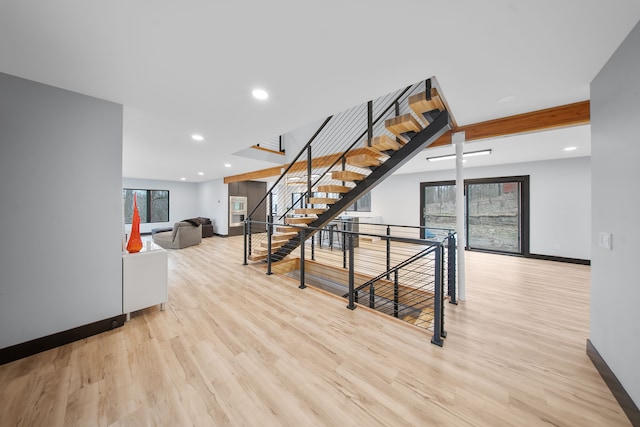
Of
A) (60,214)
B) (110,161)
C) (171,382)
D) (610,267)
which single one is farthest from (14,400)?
(610,267)

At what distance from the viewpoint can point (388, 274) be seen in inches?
132

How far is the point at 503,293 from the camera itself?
3199mm

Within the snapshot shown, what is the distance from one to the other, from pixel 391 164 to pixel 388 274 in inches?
64.1

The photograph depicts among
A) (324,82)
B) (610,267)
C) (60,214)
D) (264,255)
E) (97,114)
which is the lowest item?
(264,255)

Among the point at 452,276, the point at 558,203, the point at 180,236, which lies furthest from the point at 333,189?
the point at 558,203

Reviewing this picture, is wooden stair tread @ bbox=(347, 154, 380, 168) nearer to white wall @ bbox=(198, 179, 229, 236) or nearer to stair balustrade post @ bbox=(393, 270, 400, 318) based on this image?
stair balustrade post @ bbox=(393, 270, 400, 318)

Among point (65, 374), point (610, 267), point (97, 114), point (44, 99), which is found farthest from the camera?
point (97, 114)

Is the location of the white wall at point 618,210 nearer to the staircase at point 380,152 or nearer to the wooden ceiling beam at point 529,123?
the wooden ceiling beam at point 529,123

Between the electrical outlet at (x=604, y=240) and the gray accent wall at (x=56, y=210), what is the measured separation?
4.11m

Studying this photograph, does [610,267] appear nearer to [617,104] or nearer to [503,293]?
[617,104]

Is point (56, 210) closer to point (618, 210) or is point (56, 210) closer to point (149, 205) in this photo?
point (618, 210)

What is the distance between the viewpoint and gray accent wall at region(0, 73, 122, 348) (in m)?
1.79

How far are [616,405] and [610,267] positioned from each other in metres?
0.85

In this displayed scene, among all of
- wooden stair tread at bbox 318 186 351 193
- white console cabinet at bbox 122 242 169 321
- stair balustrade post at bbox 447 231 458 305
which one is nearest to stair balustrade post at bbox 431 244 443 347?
stair balustrade post at bbox 447 231 458 305
